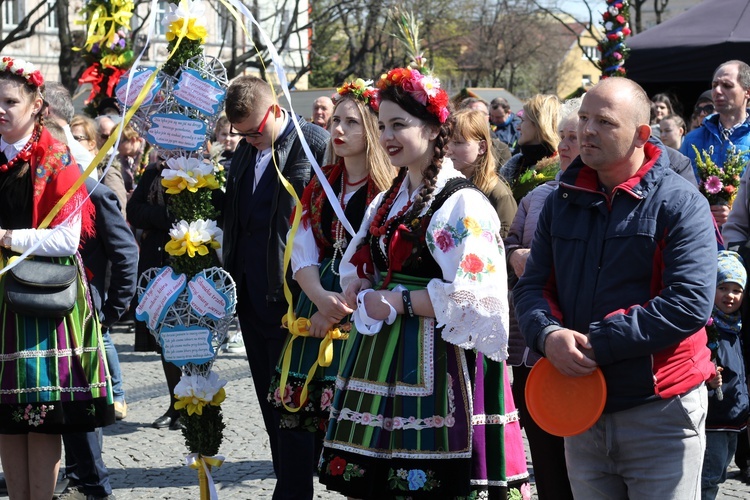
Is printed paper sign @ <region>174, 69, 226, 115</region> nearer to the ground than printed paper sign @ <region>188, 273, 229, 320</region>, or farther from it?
farther from it

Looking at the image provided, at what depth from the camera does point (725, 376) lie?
4641 mm

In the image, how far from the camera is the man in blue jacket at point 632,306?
122 inches

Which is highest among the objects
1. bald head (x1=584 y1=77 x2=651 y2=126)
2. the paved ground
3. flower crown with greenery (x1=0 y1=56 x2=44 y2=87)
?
flower crown with greenery (x1=0 y1=56 x2=44 y2=87)

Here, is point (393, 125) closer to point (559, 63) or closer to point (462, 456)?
point (462, 456)

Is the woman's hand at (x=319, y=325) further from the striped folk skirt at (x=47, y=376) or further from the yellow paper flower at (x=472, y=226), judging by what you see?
the striped folk skirt at (x=47, y=376)

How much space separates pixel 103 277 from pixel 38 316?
0.74 m

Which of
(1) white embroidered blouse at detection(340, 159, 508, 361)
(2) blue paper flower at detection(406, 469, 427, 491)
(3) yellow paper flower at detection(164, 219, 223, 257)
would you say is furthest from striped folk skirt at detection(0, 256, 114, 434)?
(1) white embroidered blouse at detection(340, 159, 508, 361)

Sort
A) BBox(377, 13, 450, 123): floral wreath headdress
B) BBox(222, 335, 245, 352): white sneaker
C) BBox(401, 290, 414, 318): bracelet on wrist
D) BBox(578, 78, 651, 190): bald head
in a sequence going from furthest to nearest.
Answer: BBox(222, 335, 245, 352): white sneaker → BBox(377, 13, 450, 123): floral wreath headdress → BBox(401, 290, 414, 318): bracelet on wrist → BBox(578, 78, 651, 190): bald head

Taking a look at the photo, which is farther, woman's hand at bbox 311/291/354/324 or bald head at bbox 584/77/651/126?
woman's hand at bbox 311/291/354/324

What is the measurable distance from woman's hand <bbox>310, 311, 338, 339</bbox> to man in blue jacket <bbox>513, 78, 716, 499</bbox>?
1.10 metres

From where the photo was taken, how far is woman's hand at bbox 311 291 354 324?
3988 millimetres

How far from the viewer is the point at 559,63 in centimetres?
5650

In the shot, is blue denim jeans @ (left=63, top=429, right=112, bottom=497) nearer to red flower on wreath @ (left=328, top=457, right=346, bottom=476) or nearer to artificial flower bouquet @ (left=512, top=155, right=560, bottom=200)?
red flower on wreath @ (left=328, top=457, right=346, bottom=476)

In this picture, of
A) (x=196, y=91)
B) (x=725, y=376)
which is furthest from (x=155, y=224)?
(x=725, y=376)
